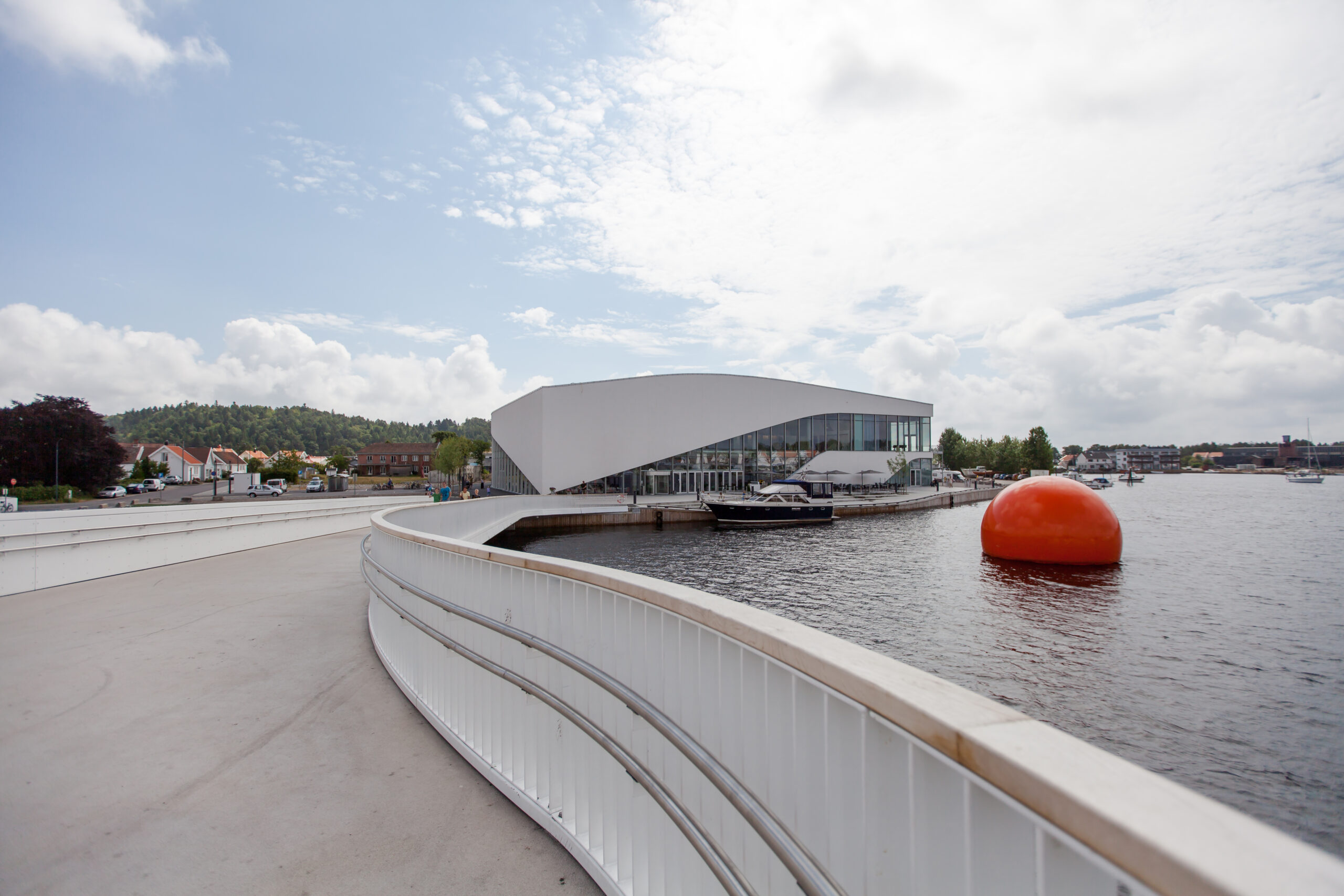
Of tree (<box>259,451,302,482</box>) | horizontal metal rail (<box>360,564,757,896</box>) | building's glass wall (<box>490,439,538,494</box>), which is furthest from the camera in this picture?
tree (<box>259,451,302,482</box>)

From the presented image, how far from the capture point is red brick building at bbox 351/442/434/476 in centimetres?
13588

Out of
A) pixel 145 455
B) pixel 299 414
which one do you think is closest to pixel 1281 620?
pixel 145 455

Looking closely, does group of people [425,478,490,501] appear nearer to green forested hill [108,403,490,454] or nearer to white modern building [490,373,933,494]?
white modern building [490,373,933,494]

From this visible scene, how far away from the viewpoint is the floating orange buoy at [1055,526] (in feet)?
88.2

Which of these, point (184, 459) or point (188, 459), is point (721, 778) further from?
point (188, 459)

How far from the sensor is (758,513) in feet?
156

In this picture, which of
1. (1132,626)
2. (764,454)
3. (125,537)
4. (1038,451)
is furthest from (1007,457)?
(125,537)

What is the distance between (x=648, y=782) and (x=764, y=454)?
61202 mm

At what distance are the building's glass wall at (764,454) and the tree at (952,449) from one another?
6685 cm

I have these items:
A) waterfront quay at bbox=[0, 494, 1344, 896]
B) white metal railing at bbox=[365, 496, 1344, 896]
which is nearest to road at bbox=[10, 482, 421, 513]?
waterfront quay at bbox=[0, 494, 1344, 896]

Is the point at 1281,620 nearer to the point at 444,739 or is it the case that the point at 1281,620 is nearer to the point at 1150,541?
the point at 1150,541

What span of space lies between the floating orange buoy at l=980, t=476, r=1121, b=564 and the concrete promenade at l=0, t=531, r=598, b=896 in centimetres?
2673

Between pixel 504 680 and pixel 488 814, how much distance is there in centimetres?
78

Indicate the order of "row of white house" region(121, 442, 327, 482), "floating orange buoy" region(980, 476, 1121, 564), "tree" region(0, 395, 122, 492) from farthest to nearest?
1. "row of white house" region(121, 442, 327, 482)
2. "tree" region(0, 395, 122, 492)
3. "floating orange buoy" region(980, 476, 1121, 564)
